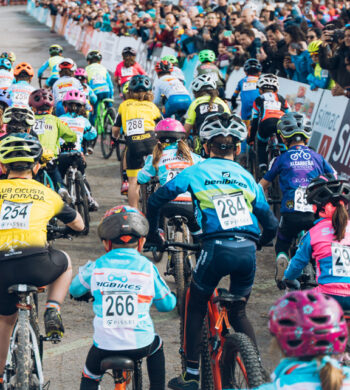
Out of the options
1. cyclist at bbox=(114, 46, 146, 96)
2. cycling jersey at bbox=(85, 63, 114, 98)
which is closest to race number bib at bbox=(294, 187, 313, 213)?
cyclist at bbox=(114, 46, 146, 96)

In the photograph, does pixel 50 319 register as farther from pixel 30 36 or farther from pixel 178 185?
pixel 30 36

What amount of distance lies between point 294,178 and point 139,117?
12.0ft

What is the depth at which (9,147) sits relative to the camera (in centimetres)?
604

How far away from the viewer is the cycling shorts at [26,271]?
5.56 metres

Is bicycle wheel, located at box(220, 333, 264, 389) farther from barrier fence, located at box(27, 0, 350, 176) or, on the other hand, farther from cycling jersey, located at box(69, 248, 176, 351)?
barrier fence, located at box(27, 0, 350, 176)

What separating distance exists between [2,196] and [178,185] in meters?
1.33

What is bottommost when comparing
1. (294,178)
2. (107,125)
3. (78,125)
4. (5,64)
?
(107,125)

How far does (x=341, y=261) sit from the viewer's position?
5730 millimetres

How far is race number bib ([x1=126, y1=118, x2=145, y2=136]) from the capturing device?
11.0 metres

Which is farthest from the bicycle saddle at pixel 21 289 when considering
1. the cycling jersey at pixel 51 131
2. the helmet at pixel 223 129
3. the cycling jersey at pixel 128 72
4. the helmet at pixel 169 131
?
the cycling jersey at pixel 128 72

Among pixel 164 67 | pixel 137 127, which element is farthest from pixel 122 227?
pixel 164 67

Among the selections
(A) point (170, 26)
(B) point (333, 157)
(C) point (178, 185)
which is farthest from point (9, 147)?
(A) point (170, 26)

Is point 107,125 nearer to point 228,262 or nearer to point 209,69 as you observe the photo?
point 209,69

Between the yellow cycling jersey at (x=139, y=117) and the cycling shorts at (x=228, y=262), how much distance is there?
18.0 feet
